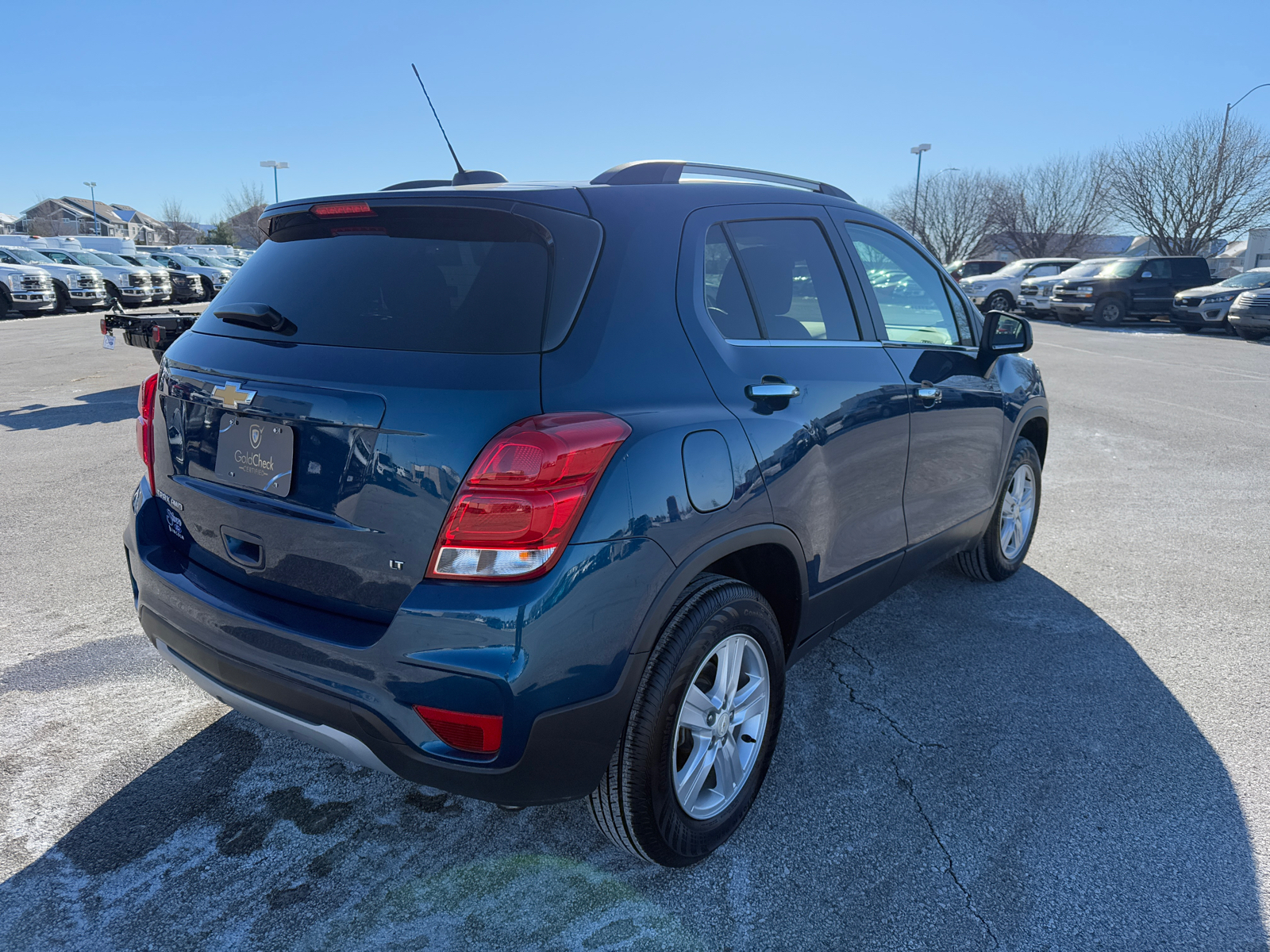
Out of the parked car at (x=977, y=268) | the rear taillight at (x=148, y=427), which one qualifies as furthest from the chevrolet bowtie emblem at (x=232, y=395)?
the parked car at (x=977, y=268)

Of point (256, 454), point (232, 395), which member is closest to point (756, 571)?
point (256, 454)

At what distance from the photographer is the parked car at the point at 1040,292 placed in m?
26.3

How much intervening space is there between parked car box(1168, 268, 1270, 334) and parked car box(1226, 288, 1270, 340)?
1078 millimetres

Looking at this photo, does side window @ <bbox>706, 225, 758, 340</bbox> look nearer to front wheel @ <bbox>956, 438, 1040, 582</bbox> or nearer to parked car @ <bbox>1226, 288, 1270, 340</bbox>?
front wheel @ <bbox>956, 438, 1040, 582</bbox>

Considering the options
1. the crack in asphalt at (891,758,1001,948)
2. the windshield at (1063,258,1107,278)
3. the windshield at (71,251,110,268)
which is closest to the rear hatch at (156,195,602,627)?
the crack in asphalt at (891,758,1001,948)

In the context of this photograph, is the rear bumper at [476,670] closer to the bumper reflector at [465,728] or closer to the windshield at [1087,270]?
the bumper reflector at [465,728]

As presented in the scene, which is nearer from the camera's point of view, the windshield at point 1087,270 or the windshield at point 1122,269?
the windshield at point 1122,269

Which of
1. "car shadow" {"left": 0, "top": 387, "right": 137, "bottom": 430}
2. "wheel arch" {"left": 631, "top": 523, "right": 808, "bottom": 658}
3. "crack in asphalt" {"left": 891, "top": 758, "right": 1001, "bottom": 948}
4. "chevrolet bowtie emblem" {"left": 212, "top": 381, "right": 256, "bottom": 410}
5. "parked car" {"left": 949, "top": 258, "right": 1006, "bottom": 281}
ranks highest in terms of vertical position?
"parked car" {"left": 949, "top": 258, "right": 1006, "bottom": 281}

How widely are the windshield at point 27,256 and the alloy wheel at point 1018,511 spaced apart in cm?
2695

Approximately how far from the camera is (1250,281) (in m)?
21.3

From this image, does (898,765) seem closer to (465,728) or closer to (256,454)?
(465,728)

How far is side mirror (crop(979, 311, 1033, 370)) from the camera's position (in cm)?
373

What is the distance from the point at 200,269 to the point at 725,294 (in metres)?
35.9

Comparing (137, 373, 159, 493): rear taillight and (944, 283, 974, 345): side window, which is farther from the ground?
(944, 283, 974, 345): side window
